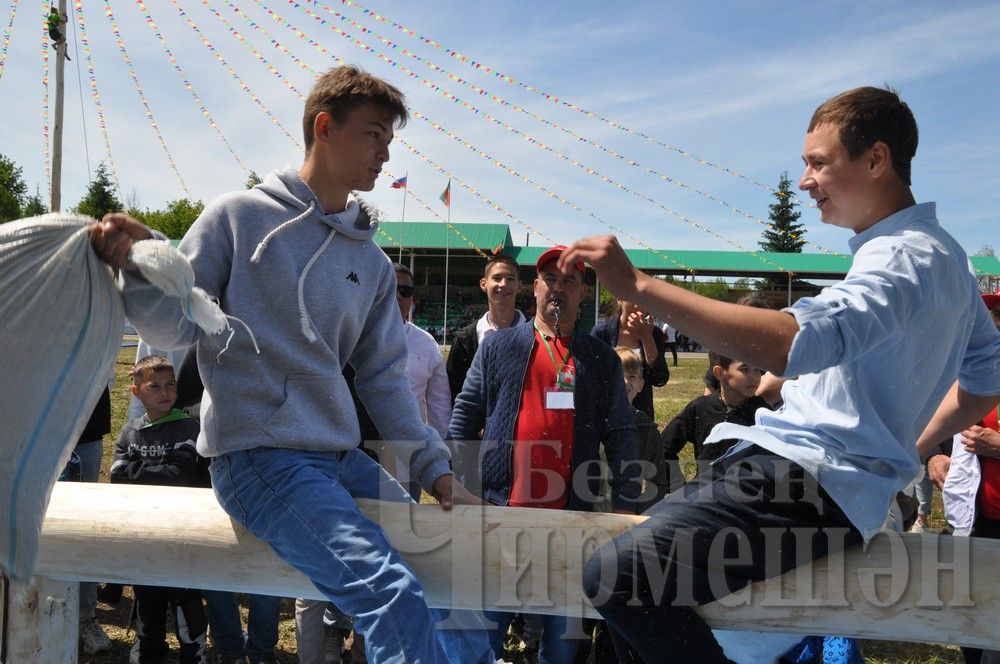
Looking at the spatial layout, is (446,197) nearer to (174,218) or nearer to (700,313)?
(700,313)

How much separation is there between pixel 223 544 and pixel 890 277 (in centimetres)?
185

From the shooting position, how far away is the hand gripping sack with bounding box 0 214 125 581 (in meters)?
1.53

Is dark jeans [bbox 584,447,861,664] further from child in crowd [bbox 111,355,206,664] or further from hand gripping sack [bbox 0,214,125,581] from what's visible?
child in crowd [bbox 111,355,206,664]

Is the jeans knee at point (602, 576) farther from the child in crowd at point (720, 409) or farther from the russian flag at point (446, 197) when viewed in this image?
the russian flag at point (446, 197)

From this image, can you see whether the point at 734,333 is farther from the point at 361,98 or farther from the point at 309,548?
the point at 361,98

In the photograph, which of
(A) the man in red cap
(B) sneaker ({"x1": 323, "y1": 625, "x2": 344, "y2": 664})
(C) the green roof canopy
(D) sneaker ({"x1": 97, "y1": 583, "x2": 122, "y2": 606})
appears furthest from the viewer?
(C) the green roof canopy

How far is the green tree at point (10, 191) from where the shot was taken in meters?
48.8

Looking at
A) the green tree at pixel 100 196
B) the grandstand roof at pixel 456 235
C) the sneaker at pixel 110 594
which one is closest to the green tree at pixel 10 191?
the green tree at pixel 100 196

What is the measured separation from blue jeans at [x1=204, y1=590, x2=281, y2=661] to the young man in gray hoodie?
1.37 m

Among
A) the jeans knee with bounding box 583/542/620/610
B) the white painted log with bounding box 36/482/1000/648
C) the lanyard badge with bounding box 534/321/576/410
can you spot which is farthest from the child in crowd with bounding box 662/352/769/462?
the jeans knee with bounding box 583/542/620/610

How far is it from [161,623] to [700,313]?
298 centimetres

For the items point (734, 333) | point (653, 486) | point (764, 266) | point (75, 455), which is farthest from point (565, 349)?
point (764, 266)

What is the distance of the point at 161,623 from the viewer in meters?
3.35

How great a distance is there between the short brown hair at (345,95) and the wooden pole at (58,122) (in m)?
12.1
